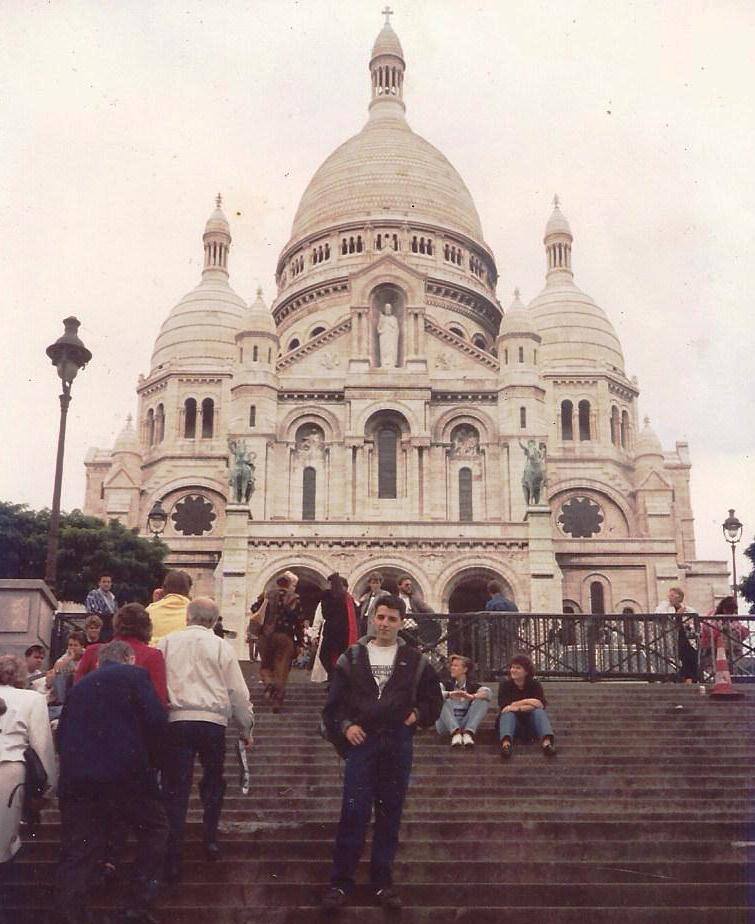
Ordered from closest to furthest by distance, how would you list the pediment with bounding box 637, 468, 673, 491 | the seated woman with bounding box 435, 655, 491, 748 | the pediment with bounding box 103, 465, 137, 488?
1. the seated woman with bounding box 435, 655, 491, 748
2. the pediment with bounding box 103, 465, 137, 488
3. the pediment with bounding box 637, 468, 673, 491

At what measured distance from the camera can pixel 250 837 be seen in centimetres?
929

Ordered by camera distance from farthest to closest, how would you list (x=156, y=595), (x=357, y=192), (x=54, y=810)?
(x=357, y=192) → (x=156, y=595) → (x=54, y=810)

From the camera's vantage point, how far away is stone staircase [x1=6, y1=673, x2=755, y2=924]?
8016mm

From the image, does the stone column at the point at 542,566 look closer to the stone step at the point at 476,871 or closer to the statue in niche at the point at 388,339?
the statue in niche at the point at 388,339

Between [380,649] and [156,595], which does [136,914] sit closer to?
[380,649]

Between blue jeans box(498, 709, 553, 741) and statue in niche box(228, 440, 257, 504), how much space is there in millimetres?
27911

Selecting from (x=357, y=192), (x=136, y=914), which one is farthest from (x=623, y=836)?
(x=357, y=192)

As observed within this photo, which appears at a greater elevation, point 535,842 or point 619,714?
point 619,714

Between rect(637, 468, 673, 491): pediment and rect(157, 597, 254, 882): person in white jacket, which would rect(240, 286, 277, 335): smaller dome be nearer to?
rect(637, 468, 673, 491): pediment

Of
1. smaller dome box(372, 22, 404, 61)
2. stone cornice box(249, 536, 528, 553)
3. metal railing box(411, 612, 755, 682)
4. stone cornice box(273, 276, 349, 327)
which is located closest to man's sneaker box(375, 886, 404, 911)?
metal railing box(411, 612, 755, 682)

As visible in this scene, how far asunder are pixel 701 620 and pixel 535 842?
8.66 metres

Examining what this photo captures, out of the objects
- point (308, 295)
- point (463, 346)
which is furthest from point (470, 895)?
point (308, 295)

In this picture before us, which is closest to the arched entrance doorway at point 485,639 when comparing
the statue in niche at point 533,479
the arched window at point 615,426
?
the statue in niche at point 533,479

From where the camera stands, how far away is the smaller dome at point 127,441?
172 ft
